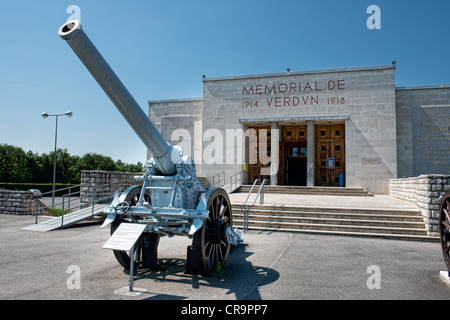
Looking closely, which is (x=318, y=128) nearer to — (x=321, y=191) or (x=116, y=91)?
(x=321, y=191)

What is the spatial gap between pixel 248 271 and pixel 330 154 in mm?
16549

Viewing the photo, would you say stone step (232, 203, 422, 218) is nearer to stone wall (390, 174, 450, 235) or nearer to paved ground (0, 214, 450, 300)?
stone wall (390, 174, 450, 235)

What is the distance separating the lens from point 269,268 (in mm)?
6316

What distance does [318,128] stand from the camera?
71.2 ft

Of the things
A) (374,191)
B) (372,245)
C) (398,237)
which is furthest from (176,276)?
(374,191)

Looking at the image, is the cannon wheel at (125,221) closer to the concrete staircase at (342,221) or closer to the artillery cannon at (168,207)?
the artillery cannon at (168,207)

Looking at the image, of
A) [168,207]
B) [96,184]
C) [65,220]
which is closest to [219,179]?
[96,184]

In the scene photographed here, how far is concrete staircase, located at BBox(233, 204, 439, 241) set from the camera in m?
10.3

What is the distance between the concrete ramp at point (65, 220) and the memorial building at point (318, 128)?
33.8 ft

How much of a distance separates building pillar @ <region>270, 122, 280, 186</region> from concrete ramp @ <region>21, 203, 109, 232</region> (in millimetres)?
10707

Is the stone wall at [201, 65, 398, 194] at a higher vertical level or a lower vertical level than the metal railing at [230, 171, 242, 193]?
higher

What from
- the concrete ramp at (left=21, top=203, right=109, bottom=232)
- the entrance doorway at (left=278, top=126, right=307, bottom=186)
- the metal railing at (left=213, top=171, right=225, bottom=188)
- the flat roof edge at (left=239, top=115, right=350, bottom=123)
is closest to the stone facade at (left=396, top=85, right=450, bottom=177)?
the flat roof edge at (left=239, top=115, right=350, bottom=123)
